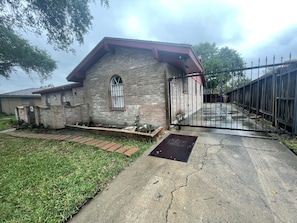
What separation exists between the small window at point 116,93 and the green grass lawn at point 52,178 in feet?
10.3

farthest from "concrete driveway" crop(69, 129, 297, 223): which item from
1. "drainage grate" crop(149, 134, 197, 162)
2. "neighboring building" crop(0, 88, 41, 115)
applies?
"neighboring building" crop(0, 88, 41, 115)

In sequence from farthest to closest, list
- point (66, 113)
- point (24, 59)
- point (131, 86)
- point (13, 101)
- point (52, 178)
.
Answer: point (13, 101) → point (24, 59) → point (66, 113) → point (131, 86) → point (52, 178)

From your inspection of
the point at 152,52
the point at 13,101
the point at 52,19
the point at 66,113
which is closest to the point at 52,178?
the point at 152,52

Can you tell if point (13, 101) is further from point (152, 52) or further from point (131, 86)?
point (152, 52)

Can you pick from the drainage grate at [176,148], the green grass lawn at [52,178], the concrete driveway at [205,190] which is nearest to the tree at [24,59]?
the green grass lawn at [52,178]

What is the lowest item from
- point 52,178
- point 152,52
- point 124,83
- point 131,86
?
point 52,178

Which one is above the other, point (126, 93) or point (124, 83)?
point (124, 83)

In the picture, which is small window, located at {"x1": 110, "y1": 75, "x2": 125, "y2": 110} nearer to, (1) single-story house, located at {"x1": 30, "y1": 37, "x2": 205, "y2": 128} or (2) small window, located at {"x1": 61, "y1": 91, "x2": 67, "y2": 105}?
(1) single-story house, located at {"x1": 30, "y1": 37, "x2": 205, "y2": 128}

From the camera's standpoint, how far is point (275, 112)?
432 centimetres

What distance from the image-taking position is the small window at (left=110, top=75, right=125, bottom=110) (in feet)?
21.5

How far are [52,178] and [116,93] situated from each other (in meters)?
4.85

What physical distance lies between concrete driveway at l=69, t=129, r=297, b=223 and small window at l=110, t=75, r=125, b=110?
13.7ft

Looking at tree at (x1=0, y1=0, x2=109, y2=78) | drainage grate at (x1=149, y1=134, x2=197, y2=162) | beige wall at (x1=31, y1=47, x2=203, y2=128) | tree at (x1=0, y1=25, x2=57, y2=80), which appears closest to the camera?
drainage grate at (x1=149, y1=134, x2=197, y2=162)

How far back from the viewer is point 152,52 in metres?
5.04
